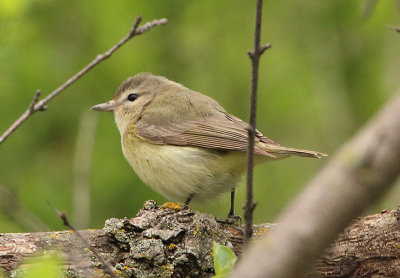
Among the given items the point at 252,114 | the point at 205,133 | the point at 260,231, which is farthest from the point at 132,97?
the point at 252,114

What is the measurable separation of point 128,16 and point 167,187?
8.23 ft

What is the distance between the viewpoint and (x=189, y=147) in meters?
5.66

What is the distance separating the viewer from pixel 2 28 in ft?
22.0

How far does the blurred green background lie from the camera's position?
7078 millimetres

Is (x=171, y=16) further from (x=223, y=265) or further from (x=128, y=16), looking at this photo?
(x=223, y=265)

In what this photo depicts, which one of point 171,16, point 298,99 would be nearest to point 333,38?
point 298,99

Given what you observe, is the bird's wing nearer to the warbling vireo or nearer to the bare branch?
the warbling vireo

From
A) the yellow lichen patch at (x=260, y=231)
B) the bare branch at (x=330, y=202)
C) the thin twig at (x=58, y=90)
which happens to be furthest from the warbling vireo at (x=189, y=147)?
the bare branch at (x=330, y=202)

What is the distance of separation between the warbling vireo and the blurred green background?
61cm

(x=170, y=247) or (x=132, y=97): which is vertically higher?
(x=132, y=97)

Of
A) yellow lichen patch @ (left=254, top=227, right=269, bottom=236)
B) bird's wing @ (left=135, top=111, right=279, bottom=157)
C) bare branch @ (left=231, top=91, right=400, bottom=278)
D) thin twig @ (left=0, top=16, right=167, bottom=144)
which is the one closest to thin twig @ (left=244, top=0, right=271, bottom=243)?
bare branch @ (left=231, top=91, right=400, bottom=278)

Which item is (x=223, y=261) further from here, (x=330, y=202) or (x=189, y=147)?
(x=189, y=147)

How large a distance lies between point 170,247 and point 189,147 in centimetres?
174

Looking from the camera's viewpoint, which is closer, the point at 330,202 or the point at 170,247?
the point at 330,202
